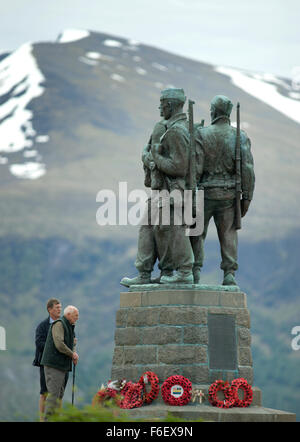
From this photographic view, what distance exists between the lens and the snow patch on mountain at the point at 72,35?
192 ft

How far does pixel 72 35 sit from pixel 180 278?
155ft

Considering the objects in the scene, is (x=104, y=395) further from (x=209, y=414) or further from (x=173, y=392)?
(x=209, y=414)

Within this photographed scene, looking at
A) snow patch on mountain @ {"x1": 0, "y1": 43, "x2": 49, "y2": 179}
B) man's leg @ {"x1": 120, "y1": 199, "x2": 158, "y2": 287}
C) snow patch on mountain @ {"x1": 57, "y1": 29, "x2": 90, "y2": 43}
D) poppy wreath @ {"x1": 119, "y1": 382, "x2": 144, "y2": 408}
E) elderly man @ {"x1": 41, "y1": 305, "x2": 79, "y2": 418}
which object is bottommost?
poppy wreath @ {"x1": 119, "y1": 382, "x2": 144, "y2": 408}

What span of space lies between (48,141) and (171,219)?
40.4 metres

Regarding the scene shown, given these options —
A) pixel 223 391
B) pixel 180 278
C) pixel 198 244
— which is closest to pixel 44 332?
pixel 180 278

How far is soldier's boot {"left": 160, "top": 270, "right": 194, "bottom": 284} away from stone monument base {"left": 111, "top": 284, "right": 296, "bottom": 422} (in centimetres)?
9

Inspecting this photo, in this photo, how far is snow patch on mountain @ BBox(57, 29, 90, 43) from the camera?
192 ft

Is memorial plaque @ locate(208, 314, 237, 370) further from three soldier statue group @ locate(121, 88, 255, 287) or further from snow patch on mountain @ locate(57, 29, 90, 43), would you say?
snow patch on mountain @ locate(57, 29, 90, 43)

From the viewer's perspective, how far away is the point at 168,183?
1396 centimetres

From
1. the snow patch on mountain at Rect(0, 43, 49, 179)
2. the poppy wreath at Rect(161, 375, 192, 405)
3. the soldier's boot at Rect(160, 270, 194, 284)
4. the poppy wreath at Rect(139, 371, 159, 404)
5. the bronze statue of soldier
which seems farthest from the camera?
the snow patch on mountain at Rect(0, 43, 49, 179)

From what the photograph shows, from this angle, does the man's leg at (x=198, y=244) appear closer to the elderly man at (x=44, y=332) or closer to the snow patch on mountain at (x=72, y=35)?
the elderly man at (x=44, y=332)

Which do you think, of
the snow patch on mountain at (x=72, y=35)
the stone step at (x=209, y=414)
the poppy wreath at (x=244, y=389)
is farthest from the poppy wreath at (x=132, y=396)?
the snow patch on mountain at (x=72, y=35)

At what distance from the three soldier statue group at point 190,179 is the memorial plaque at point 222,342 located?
2.23ft

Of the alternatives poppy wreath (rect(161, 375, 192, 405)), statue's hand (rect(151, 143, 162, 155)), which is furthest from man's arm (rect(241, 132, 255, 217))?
poppy wreath (rect(161, 375, 192, 405))
